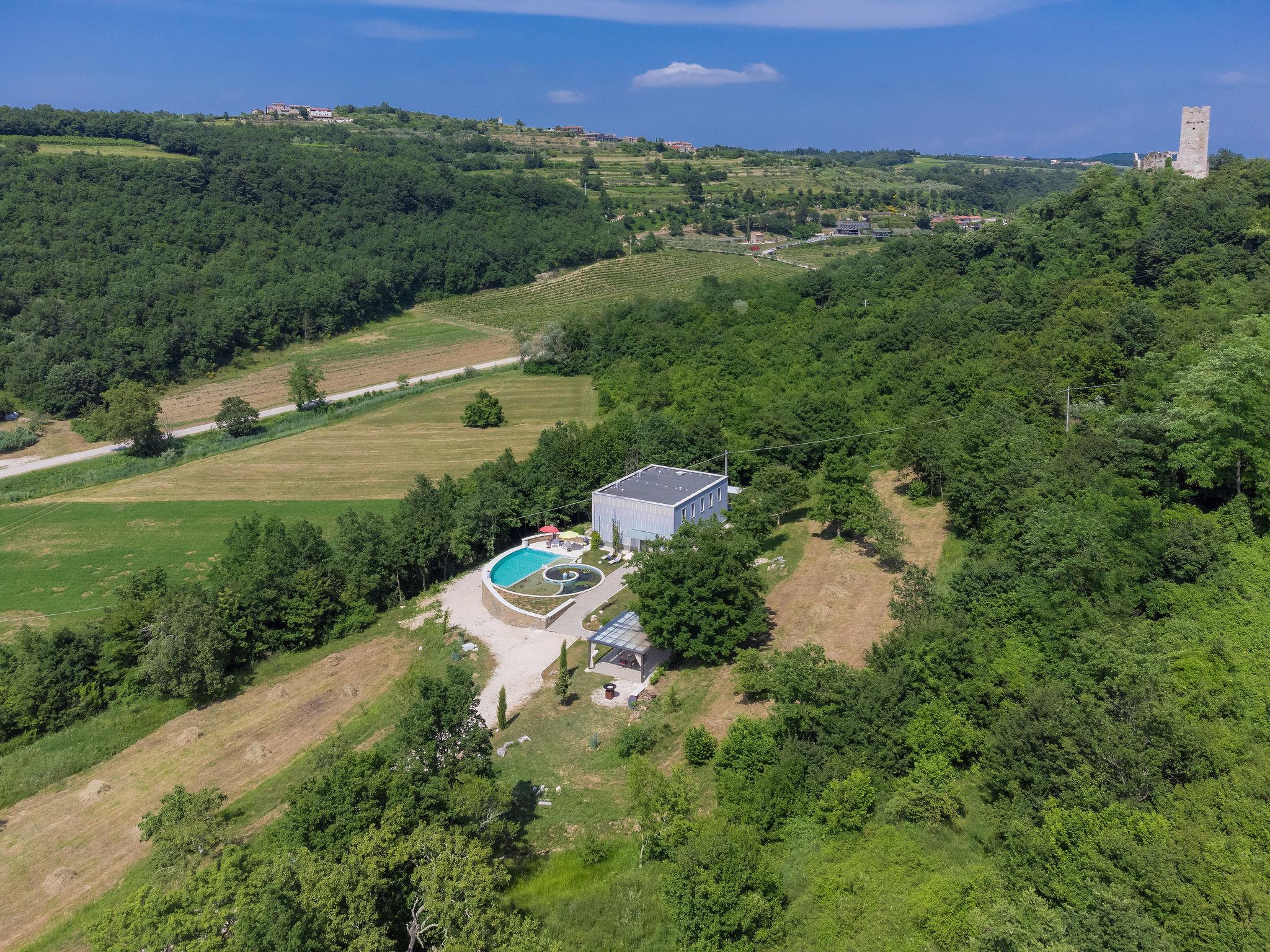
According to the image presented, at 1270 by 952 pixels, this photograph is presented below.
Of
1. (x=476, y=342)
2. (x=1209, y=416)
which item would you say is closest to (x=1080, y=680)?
(x=1209, y=416)

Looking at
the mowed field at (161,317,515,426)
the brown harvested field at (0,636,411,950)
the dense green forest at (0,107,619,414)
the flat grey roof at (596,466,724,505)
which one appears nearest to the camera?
the brown harvested field at (0,636,411,950)

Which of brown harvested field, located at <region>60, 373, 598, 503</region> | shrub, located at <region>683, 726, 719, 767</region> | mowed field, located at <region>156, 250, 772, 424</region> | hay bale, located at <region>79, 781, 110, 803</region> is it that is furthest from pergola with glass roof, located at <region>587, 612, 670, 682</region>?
mowed field, located at <region>156, 250, 772, 424</region>

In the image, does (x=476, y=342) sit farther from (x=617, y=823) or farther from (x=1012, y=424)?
(x=617, y=823)

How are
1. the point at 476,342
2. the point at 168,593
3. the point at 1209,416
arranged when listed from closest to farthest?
the point at 1209,416 < the point at 168,593 < the point at 476,342

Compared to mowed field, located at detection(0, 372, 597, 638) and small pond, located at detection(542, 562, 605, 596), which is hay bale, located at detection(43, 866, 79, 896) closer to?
mowed field, located at detection(0, 372, 597, 638)

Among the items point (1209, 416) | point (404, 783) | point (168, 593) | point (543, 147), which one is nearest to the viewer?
point (404, 783)

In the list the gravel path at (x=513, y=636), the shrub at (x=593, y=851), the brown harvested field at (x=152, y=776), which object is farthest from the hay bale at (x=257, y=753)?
the shrub at (x=593, y=851)

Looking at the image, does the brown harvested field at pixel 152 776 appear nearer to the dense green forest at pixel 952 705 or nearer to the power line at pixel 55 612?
the dense green forest at pixel 952 705
